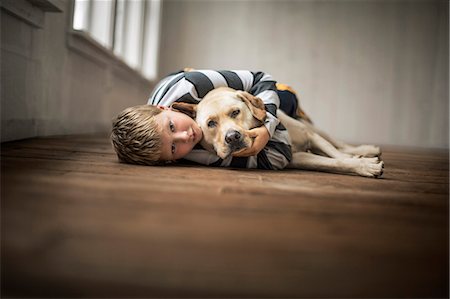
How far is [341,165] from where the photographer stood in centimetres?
177

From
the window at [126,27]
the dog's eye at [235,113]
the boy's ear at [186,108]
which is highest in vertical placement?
the window at [126,27]

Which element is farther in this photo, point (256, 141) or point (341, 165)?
point (341, 165)

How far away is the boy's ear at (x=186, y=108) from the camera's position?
5.57 ft

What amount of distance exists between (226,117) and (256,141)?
144mm

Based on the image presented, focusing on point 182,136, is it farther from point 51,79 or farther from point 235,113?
point 51,79

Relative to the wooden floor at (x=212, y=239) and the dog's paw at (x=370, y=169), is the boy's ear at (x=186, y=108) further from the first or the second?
the dog's paw at (x=370, y=169)

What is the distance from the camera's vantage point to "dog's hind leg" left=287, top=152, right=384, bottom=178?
1.70 m

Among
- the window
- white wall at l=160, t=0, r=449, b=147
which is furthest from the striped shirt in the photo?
white wall at l=160, t=0, r=449, b=147

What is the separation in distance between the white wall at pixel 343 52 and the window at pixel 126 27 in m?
0.36

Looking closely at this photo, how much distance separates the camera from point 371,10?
631cm

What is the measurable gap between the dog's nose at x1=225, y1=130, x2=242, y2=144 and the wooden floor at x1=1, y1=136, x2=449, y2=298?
0.83 ft

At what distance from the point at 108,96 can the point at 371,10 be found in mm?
4161

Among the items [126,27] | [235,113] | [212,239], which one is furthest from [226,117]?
[126,27]

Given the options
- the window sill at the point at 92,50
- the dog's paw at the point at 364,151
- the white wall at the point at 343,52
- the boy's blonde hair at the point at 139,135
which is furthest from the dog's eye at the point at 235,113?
the white wall at the point at 343,52
